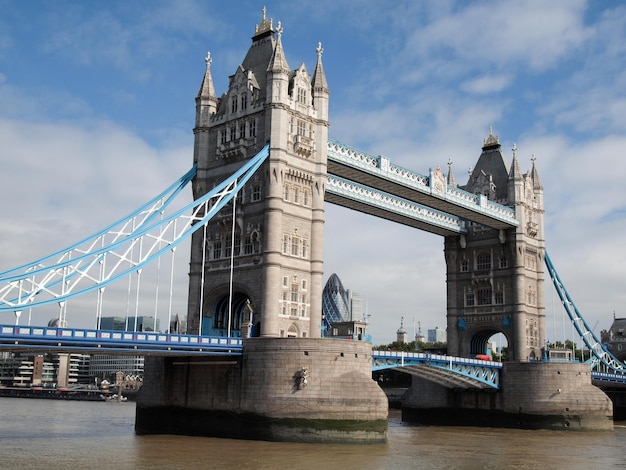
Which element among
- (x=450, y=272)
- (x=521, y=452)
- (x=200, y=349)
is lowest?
(x=521, y=452)

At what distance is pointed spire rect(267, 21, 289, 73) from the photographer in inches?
2043

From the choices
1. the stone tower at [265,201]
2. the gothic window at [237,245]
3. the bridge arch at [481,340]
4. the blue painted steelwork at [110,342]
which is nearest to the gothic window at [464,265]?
the bridge arch at [481,340]

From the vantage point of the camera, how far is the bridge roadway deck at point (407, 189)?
57469 millimetres

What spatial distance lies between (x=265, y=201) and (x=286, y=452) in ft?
58.9

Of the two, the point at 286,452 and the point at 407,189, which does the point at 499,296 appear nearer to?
the point at 407,189

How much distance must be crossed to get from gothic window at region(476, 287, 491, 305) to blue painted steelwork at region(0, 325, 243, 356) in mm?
36005

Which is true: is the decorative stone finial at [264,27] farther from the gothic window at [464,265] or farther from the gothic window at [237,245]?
the gothic window at [464,265]

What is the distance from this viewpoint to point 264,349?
44.8 meters

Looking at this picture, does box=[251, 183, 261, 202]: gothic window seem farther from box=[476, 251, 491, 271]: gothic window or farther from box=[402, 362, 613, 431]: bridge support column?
box=[476, 251, 491, 271]: gothic window

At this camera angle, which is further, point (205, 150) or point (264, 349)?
point (205, 150)

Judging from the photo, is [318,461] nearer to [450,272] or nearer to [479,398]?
[479,398]

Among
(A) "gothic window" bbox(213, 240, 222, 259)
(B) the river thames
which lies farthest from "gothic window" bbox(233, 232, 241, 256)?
(B) the river thames

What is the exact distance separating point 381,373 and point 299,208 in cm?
7495

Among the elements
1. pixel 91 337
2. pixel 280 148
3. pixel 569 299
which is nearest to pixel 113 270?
pixel 91 337
